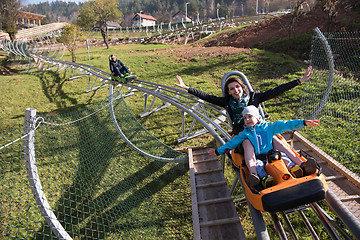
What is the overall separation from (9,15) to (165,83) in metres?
25.0

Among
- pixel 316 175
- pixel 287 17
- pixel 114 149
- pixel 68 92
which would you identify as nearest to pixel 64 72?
pixel 68 92

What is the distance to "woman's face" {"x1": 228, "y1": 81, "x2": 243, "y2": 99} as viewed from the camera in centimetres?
306

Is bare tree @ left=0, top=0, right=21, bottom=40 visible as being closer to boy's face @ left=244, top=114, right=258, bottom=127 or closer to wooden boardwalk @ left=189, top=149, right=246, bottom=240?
wooden boardwalk @ left=189, top=149, right=246, bottom=240

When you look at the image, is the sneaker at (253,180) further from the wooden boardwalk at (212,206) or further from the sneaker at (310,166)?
the wooden boardwalk at (212,206)

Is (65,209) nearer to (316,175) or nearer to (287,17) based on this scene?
(316,175)

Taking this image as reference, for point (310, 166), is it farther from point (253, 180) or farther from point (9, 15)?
point (9, 15)

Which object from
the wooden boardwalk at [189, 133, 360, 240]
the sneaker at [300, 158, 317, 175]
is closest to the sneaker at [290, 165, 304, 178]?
the sneaker at [300, 158, 317, 175]

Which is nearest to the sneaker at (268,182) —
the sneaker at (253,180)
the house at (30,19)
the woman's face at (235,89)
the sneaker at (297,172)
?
the sneaker at (253,180)

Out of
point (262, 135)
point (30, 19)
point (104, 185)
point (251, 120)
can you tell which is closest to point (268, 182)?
point (262, 135)

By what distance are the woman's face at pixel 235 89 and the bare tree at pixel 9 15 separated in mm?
28552

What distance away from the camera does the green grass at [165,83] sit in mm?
6234

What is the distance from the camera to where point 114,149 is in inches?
199

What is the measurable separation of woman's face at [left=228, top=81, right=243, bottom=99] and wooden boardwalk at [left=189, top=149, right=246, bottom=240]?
1.24 meters

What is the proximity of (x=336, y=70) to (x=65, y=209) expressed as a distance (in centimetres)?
971
